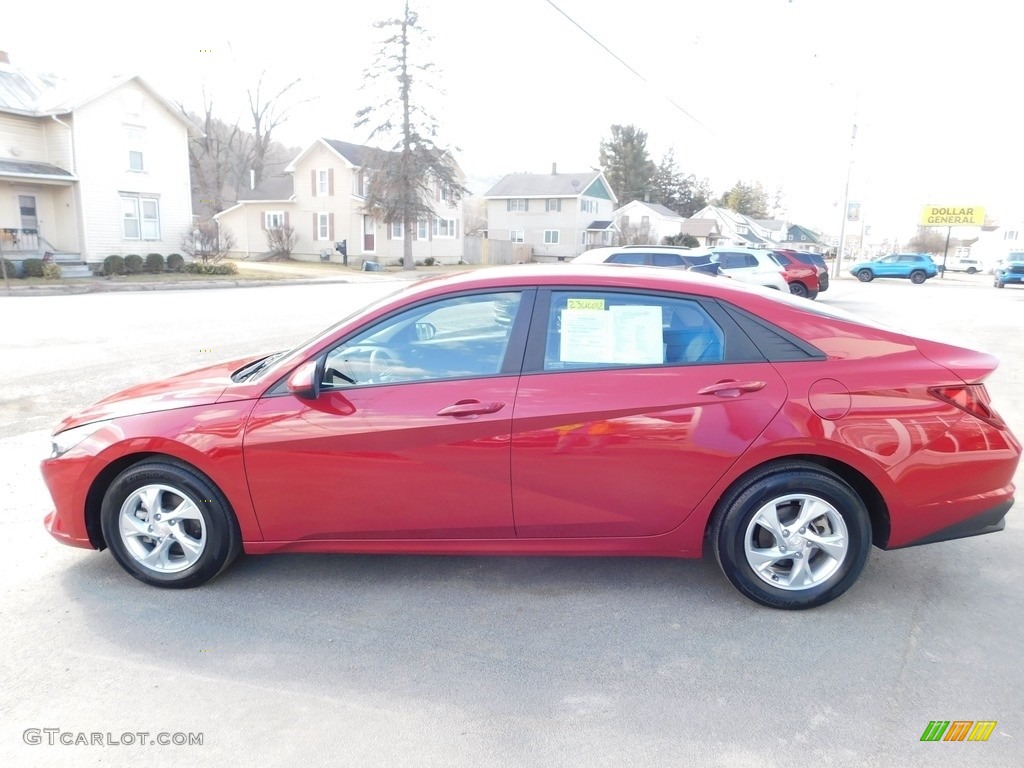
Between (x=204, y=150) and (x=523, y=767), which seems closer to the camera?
(x=523, y=767)

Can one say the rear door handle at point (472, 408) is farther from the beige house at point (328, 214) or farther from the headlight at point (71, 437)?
the beige house at point (328, 214)

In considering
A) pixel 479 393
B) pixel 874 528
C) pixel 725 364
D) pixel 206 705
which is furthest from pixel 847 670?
pixel 206 705

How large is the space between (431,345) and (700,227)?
72480mm

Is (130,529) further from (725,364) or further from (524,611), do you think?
(725,364)

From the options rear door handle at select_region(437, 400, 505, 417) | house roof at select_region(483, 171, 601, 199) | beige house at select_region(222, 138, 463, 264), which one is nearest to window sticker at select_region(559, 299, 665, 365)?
rear door handle at select_region(437, 400, 505, 417)

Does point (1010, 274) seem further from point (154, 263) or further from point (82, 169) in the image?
point (82, 169)

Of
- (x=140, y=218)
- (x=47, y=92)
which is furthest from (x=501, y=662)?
(x=47, y=92)

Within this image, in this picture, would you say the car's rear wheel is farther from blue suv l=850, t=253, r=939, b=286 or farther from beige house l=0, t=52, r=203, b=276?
beige house l=0, t=52, r=203, b=276

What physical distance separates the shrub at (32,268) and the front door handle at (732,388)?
93.3 ft

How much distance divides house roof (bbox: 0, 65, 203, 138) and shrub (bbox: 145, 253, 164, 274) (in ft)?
20.2

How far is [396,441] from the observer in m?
3.64

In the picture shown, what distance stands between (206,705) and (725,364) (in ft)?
8.88

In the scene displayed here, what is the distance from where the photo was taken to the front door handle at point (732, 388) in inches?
141

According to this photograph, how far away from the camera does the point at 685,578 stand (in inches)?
163
